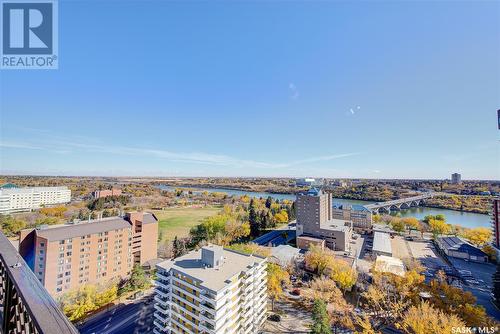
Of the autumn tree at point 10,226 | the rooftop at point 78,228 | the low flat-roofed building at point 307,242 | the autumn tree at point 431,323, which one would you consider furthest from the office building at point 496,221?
the autumn tree at point 10,226

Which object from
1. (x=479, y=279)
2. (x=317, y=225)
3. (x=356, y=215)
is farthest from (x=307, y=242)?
(x=479, y=279)

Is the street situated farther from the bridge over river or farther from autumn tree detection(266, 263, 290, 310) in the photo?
the bridge over river

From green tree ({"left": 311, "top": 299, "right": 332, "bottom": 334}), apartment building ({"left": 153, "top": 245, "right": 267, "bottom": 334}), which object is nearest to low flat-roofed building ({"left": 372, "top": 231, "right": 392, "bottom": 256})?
green tree ({"left": 311, "top": 299, "right": 332, "bottom": 334})

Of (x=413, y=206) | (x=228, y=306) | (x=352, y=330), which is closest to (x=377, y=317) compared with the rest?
(x=352, y=330)

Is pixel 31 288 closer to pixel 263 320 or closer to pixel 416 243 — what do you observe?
pixel 263 320

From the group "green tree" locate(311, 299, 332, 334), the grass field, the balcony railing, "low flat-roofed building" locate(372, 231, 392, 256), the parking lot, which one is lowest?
the parking lot

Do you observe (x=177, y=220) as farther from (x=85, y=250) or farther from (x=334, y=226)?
(x=334, y=226)
